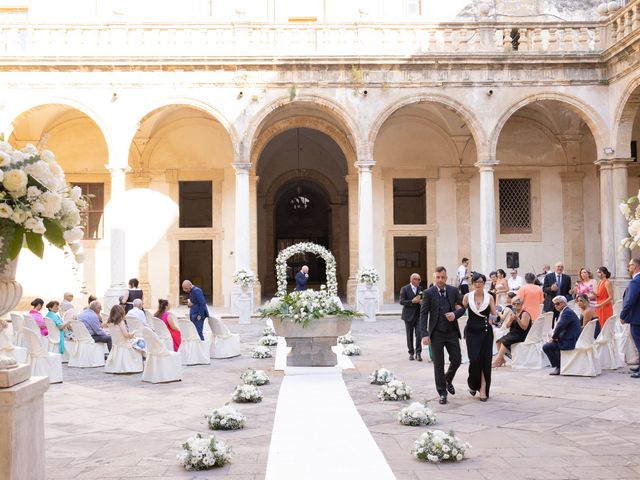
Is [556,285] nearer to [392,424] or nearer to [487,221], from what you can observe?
[487,221]

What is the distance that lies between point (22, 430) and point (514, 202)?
68.1 feet

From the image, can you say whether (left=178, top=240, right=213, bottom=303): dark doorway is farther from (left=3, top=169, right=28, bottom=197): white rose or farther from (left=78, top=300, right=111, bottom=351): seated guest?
(left=3, top=169, right=28, bottom=197): white rose

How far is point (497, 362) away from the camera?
10.8 metres

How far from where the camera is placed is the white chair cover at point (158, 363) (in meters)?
9.69

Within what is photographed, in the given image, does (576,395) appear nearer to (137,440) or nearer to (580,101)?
(137,440)

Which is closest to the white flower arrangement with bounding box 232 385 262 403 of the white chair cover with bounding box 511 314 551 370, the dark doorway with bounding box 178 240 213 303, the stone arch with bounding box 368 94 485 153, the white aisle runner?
the white aisle runner

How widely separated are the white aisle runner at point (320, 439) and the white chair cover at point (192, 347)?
3.01 metres

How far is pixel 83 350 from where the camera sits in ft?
37.3

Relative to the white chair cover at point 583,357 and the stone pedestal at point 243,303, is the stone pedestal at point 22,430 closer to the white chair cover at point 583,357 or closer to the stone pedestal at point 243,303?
the white chair cover at point 583,357

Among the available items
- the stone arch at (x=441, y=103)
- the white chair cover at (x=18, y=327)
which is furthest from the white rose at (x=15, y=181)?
the stone arch at (x=441, y=103)

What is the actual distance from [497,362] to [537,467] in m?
5.56

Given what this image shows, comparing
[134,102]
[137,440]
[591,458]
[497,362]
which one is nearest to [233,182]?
[134,102]

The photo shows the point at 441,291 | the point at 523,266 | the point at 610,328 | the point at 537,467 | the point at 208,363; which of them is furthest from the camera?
the point at 523,266

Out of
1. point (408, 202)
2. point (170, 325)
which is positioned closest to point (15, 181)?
point (170, 325)
